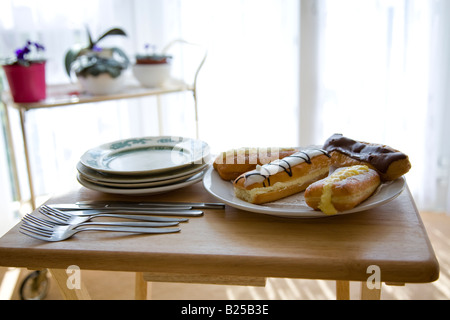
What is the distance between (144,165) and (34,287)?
950mm

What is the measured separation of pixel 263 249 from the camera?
0.62 m

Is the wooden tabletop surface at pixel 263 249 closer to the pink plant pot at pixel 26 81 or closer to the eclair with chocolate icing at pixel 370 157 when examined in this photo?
the eclair with chocolate icing at pixel 370 157

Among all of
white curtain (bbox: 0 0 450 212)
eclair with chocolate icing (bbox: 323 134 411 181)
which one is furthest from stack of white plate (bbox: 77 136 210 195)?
white curtain (bbox: 0 0 450 212)

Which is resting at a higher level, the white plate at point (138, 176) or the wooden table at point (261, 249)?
the white plate at point (138, 176)

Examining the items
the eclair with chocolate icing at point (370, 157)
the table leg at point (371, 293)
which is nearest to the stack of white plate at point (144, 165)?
the eclair with chocolate icing at point (370, 157)

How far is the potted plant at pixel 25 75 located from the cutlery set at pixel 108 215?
2.72 feet

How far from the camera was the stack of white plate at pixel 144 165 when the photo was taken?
2.59 feet

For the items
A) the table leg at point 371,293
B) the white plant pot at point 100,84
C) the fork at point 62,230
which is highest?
the white plant pot at point 100,84

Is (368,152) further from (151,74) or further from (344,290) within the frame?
(151,74)

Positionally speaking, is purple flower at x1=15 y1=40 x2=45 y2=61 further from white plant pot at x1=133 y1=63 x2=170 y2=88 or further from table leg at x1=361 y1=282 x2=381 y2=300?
table leg at x1=361 y1=282 x2=381 y2=300

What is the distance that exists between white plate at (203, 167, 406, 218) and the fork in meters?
0.10

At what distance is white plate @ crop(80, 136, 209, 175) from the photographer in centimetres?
82

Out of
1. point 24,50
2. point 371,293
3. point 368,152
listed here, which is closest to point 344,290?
point 371,293

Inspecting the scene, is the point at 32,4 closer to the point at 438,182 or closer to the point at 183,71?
the point at 183,71
